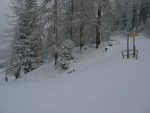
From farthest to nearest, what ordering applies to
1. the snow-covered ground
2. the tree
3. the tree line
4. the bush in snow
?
the tree → the tree line → the bush in snow → the snow-covered ground

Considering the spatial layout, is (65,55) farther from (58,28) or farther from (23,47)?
(23,47)

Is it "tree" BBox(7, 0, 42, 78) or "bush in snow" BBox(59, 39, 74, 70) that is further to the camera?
"tree" BBox(7, 0, 42, 78)

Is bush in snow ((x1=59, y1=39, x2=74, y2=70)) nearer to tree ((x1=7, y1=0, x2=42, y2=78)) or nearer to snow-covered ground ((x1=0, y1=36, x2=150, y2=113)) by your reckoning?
tree ((x1=7, y1=0, x2=42, y2=78))

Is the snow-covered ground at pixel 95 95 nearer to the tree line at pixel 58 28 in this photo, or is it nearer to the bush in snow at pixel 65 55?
the bush in snow at pixel 65 55

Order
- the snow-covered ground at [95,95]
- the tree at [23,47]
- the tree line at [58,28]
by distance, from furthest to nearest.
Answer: the tree at [23,47] < the tree line at [58,28] < the snow-covered ground at [95,95]

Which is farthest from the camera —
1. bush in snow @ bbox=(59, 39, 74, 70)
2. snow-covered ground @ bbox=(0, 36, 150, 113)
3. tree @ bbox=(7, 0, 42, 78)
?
tree @ bbox=(7, 0, 42, 78)

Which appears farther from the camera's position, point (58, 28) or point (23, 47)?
point (23, 47)

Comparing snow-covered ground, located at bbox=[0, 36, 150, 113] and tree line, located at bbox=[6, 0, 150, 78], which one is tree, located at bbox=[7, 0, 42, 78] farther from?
snow-covered ground, located at bbox=[0, 36, 150, 113]

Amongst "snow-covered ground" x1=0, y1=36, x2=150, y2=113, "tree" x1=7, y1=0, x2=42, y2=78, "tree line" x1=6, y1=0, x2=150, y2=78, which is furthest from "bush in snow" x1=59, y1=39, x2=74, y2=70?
"snow-covered ground" x1=0, y1=36, x2=150, y2=113

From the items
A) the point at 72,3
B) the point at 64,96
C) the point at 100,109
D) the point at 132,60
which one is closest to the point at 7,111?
the point at 64,96

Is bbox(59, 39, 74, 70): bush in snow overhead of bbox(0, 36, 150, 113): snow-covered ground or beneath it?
overhead

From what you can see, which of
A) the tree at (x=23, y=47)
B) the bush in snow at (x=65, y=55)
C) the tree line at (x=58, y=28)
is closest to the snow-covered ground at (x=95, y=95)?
the bush in snow at (x=65, y=55)

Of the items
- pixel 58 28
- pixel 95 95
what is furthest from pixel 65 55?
pixel 95 95

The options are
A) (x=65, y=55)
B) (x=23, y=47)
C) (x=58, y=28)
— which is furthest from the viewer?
(x=23, y=47)
